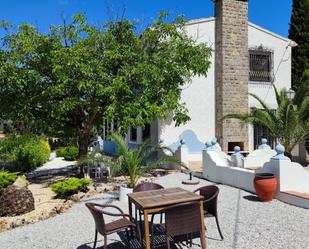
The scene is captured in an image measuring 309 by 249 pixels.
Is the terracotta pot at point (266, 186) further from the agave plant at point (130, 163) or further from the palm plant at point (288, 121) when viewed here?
the palm plant at point (288, 121)

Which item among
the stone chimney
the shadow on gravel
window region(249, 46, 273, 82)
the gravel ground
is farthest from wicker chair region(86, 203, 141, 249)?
window region(249, 46, 273, 82)

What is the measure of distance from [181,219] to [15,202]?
5.93m

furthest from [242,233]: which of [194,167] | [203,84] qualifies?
[203,84]

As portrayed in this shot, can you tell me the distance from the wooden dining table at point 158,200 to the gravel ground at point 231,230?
2.98 feet

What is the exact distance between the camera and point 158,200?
559cm

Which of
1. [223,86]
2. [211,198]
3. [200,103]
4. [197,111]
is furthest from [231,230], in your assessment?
[223,86]

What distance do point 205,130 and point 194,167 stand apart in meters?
2.70

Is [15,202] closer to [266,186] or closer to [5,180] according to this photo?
[5,180]

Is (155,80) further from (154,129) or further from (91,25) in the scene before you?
(154,129)

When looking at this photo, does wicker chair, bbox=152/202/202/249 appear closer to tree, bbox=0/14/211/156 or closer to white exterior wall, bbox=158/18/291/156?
tree, bbox=0/14/211/156

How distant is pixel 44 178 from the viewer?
15.9 m

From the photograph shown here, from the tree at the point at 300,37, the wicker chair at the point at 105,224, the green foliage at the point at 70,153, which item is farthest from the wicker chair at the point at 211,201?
the green foliage at the point at 70,153

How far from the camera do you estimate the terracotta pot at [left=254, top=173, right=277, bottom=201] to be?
8.64 m

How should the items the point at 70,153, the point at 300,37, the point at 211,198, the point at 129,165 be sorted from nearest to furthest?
the point at 211,198 → the point at 129,165 → the point at 300,37 → the point at 70,153
